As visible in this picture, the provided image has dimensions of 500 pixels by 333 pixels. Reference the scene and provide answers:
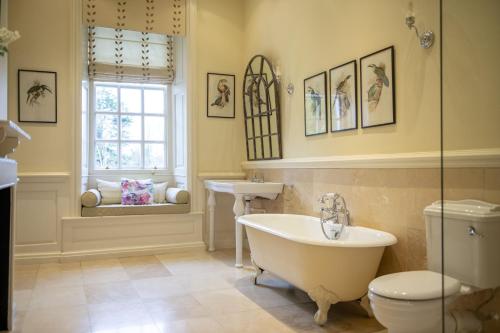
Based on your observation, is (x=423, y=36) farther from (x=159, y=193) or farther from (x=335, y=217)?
(x=159, y=193)

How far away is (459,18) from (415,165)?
2.81 feet

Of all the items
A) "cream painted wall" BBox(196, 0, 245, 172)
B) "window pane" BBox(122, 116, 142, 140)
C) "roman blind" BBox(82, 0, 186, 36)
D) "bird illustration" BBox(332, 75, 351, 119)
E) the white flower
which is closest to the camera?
the white flower

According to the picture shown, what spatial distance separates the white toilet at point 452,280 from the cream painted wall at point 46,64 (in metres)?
3.51

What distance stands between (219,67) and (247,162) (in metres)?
1.19

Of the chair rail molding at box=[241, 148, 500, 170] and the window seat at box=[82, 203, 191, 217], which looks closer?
the chair rail molding at box=[241, 148, 500, 170]

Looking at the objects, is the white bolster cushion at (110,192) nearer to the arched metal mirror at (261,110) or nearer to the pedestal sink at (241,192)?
the pedestal sink at (241,192)

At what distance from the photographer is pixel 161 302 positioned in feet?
9.70

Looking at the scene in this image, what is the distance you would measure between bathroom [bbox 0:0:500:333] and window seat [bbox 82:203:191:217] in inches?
0.6

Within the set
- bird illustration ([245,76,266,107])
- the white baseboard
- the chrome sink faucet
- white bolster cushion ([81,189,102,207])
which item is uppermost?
bird illustration ([245,76,266,107])

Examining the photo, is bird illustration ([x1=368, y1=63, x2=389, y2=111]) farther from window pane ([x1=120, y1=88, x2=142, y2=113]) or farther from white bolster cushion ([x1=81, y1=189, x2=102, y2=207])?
window pane ([x1=120, y1=88, x2=142, y2=113])

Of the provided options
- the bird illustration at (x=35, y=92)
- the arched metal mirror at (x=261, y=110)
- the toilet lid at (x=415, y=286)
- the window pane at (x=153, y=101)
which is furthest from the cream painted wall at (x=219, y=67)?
the toilet lid at (x=415, y=286)

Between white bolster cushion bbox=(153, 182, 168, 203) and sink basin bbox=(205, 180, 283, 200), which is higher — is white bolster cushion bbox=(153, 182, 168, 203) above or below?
below

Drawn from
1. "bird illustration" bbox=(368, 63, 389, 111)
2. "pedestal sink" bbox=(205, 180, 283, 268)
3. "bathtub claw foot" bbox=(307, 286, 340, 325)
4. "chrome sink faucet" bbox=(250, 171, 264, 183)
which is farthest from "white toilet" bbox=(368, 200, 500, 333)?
A: "chrome sink faucet" bbox=(250, 171, 264, 183)

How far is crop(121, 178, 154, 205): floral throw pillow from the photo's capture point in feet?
15.3
